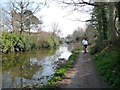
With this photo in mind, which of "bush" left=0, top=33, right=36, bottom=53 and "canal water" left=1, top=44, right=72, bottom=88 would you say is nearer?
"canal water" left=1, top=44, right=72, bottom=88

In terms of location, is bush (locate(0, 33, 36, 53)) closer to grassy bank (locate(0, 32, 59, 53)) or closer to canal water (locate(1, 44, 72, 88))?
grassy bank (locate(0, 32, 59, 53))

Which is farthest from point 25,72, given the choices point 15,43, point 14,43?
point 15,43

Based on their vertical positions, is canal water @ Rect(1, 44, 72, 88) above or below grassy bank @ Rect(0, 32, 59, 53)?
below

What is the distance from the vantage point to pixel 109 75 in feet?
35.7

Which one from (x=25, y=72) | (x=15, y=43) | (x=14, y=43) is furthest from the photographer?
(x=15, y=43)

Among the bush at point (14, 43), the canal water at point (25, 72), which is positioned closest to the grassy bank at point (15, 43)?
the bush at point (14, 43)

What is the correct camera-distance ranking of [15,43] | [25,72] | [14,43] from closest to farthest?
[25,72], [14,43], [15,43]

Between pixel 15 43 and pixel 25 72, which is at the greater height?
pixel 15 43

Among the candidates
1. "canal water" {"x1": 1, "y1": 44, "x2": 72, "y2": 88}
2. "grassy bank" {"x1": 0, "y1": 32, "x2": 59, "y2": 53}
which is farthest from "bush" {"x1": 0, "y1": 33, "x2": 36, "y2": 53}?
"canal water" {"x1": 1, "y1": 44, "x2": 72, "y2": 88}

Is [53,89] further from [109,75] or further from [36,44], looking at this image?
[36,44]

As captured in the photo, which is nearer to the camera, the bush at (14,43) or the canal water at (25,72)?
the canal water at (25,72)

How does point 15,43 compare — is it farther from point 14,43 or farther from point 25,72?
point 25,72

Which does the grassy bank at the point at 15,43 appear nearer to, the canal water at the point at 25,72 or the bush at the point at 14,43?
the bush at the point at 14,43

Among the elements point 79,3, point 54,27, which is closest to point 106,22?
point 79,3
